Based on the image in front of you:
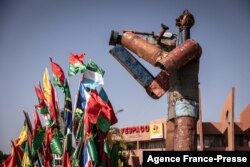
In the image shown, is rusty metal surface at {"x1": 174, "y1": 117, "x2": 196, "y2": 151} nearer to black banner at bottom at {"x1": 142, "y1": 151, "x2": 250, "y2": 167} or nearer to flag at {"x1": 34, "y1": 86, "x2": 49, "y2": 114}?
black banner at bottom at {"x1": 142, "y1": 151, "x2": 250, "y2": 167}

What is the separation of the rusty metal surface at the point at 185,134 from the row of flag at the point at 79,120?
13.8 feet

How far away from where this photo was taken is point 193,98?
10.7 metres

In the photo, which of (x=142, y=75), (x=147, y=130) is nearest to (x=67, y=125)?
(x=142, y=75)

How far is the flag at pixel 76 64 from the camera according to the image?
49.6 ft

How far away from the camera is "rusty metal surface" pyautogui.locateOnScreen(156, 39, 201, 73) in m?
10.4

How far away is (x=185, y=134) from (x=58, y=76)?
671 centimetres

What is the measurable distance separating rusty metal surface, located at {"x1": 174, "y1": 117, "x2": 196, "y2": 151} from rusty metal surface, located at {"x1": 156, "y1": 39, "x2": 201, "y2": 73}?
131 cm

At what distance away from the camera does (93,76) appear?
14969 millimetres

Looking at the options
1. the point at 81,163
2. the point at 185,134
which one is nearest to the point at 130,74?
the point at 185,134

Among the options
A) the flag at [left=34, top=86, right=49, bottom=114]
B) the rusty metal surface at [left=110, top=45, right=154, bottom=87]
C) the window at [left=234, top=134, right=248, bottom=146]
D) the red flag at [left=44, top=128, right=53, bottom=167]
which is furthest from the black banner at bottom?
the window at [left=234, top=134, right=248, bottom=146]

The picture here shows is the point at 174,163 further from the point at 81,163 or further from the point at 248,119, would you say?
the point at 248,119

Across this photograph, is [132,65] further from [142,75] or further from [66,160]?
[66,160]

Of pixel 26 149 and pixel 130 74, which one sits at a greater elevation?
pixel 130 74

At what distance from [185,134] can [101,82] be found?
5086 mm
